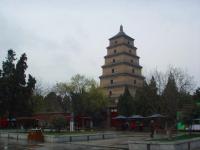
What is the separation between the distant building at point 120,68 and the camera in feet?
223

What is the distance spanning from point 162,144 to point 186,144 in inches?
93.0

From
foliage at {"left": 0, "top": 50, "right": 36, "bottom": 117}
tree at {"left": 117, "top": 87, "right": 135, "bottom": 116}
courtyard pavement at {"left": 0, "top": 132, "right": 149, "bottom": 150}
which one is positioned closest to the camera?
courtyard pavement at {"left": 0, "top": 132, "right": 149, "bottom": 150}

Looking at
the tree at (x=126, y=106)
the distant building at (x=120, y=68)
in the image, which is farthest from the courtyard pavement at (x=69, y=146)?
the distant building at (x=120, y=68)

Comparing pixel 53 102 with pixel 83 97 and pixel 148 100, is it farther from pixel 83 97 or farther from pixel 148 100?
pixel 148 100

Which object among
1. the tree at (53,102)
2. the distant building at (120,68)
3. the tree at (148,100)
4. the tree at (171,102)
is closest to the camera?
the tree at (171,102)

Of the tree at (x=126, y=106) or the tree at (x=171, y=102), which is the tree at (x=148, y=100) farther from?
the tree at (x=171, y=102)

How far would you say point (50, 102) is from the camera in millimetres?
74125

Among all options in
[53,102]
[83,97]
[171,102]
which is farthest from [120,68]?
[171,102]

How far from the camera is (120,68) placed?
68.4 m

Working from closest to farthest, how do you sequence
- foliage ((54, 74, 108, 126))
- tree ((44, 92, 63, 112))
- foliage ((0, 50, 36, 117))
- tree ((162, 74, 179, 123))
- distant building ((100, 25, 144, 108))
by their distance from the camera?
tree ((162, 74, 179, 123)) → foliage ((0, 50, 36, 117)) → foliage ((54, 74, 108, 126)) → distant building ((100, 25, 144, 108)) → tree ((44, 92, 63, 112))

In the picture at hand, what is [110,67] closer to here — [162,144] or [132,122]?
[132,122]

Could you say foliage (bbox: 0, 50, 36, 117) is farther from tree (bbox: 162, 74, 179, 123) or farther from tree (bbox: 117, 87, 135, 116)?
tree (bbox: 162, 74, 179, 123)

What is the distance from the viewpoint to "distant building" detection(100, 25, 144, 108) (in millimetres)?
68044

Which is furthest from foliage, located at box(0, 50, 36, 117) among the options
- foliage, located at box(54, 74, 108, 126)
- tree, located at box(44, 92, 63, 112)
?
tree, located at box(44, 92, 63, 112)
